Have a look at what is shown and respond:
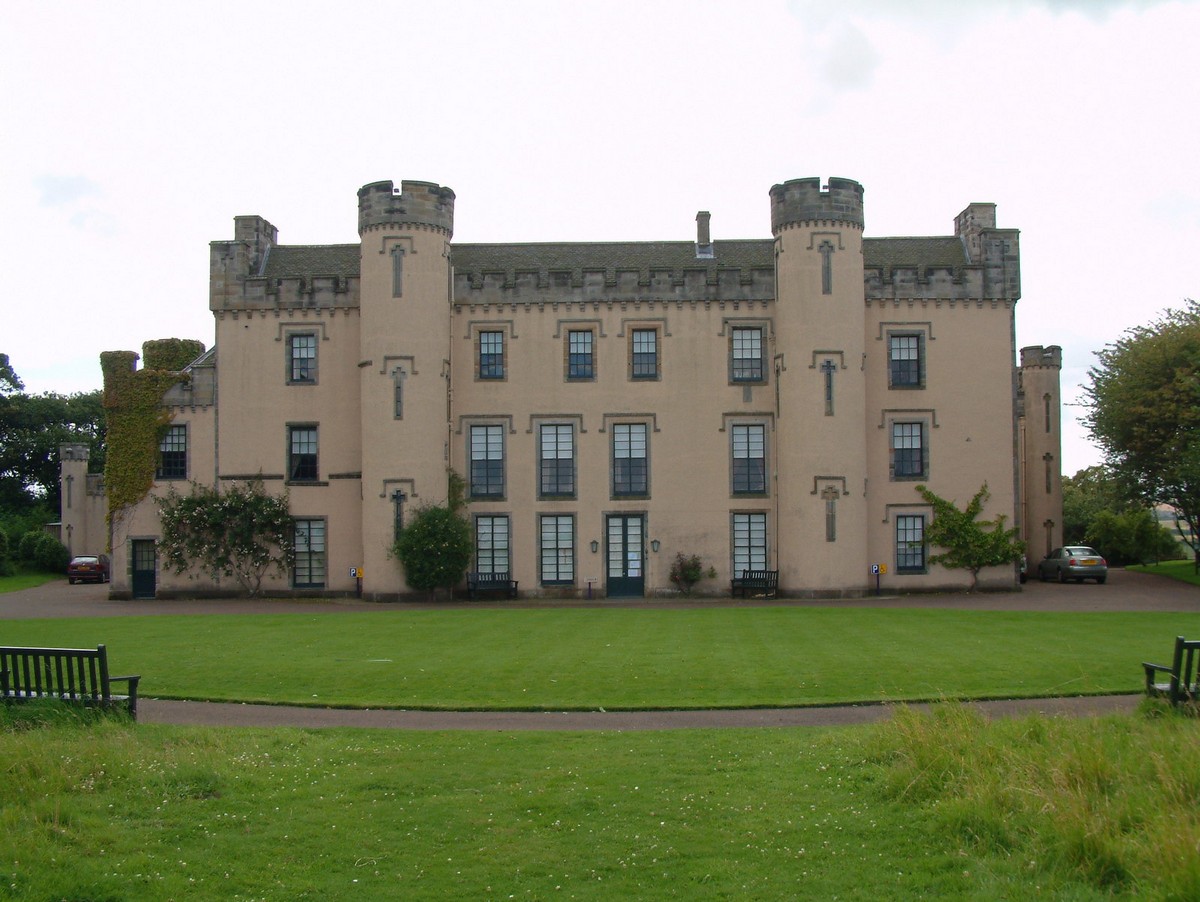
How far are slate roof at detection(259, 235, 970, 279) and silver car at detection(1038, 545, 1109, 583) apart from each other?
1116 centimetres

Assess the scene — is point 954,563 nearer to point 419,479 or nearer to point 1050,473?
point 1050,473

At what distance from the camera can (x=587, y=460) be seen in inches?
1454

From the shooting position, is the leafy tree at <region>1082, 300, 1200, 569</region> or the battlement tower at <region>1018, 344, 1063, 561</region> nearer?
the leafy tree at <region>1082, 300, 1200, 569</region>

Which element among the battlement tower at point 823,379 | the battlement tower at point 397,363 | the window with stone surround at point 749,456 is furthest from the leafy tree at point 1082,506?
the battlement tower at point 397,363

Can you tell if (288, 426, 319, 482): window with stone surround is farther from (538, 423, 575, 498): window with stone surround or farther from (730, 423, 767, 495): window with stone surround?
(730, 423, 767, 495): window with stone surround

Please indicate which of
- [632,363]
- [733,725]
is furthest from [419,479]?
[733,725]

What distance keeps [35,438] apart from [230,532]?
4089 centimetres

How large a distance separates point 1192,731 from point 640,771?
5474 mm

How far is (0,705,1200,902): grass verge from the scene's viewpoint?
8.25 metres

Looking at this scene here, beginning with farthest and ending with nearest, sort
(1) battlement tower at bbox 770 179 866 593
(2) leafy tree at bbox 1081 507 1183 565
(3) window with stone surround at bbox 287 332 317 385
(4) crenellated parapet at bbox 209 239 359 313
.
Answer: (2) leafy tree at bbox 1081 507 1183 565, (3) window with stone surround at bbox 287 332 317 385, (4) crenellated parapet at bbox 209 239 359 313, (1) battlement tower at bbox 770 179 866 593

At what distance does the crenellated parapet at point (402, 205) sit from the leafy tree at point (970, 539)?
18.7m

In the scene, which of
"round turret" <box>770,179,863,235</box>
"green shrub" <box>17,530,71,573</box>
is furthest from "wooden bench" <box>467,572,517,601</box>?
"green shrub" <box>17,530,71,573</box>

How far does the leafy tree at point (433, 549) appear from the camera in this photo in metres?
34.5

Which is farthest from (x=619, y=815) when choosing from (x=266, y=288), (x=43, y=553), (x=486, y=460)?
(x=43, y=553)
